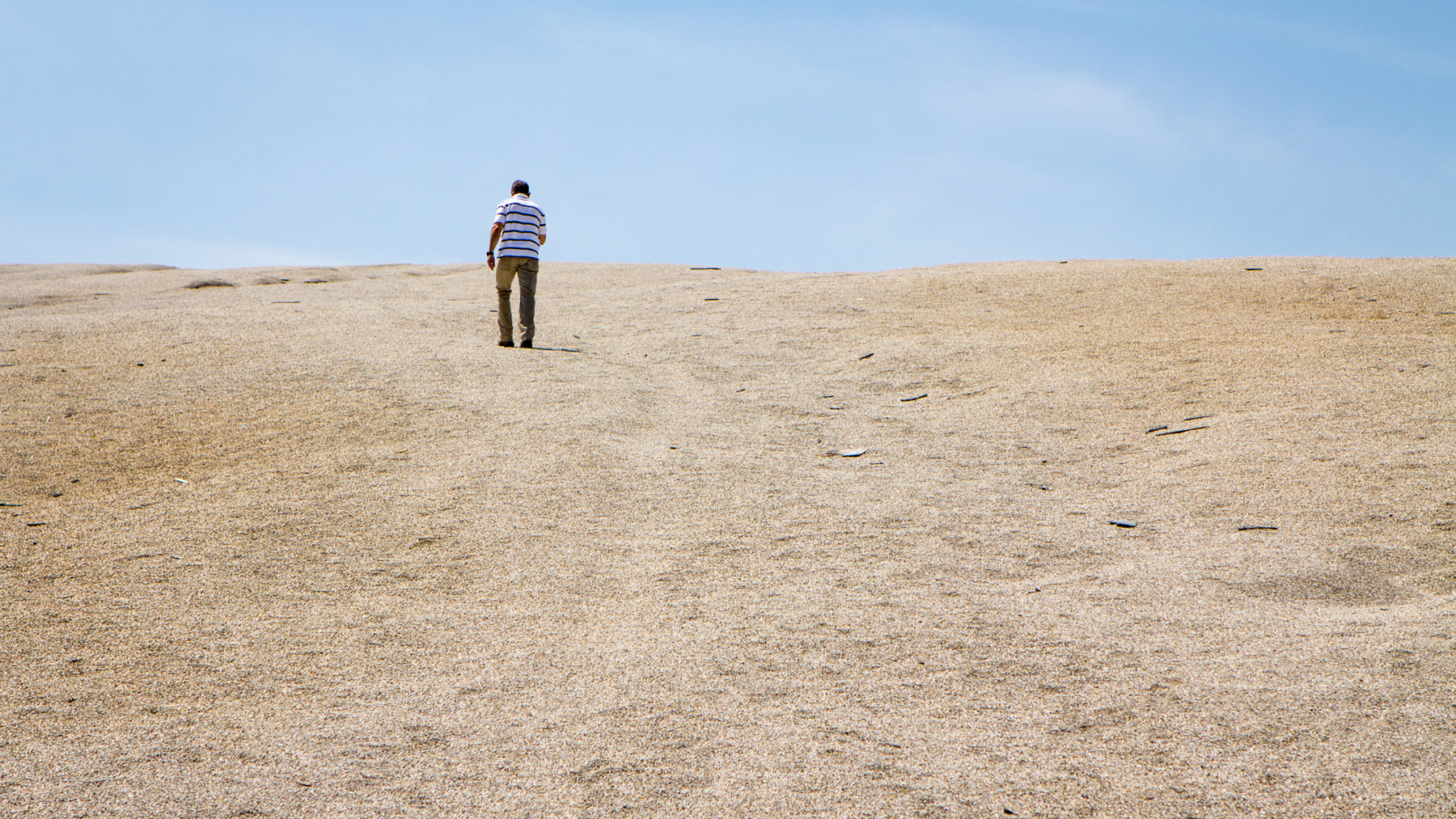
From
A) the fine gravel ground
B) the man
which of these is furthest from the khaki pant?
the fine gravel ground

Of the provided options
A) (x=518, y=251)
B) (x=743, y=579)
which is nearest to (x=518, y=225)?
(x=518, y=251)

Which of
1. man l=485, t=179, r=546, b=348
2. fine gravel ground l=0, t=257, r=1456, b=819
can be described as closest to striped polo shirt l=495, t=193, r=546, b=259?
man l=485, t=179, r=546, b=348

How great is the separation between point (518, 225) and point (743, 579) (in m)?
7.43

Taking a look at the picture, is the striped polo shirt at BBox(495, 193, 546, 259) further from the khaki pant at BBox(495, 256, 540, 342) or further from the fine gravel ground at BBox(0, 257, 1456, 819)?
the fine gravel ground at BBox(0, 257, 1456, 819)

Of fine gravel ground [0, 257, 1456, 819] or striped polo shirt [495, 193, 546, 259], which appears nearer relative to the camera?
fine gravel ground [0, 257, 1456, 819]

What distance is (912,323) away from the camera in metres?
11.9

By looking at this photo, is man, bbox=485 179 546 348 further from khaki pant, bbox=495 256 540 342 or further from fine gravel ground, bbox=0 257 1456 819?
fine gravel ground, bbox=0 257 1456 819

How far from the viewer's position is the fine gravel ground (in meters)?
2.97

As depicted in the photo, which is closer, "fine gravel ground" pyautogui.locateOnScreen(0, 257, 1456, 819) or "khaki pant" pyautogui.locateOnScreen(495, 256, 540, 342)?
"fine gravel ground" pyautogui.locateOnScreen(0, 257, 1456, 819)

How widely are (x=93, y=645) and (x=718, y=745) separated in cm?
252

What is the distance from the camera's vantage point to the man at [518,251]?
1114 cm

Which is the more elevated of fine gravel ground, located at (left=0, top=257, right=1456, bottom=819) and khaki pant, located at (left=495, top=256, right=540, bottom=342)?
khaki pant, located at (left=495, top=256, right=540, bottom=342)

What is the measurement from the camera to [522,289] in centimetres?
1145

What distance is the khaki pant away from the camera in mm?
11250
